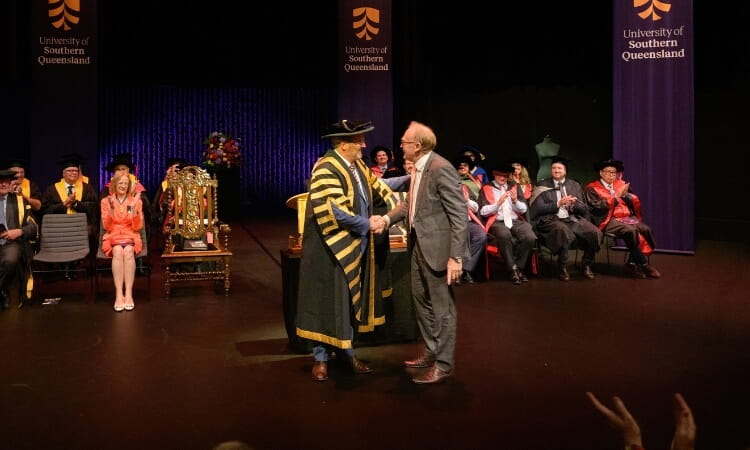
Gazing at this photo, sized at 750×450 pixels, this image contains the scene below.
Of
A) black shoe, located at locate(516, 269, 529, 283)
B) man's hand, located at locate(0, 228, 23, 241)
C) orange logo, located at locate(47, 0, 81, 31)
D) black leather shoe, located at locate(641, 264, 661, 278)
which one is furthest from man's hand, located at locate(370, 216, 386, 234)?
orange logo, located at locate(47, 0, 81, 31)

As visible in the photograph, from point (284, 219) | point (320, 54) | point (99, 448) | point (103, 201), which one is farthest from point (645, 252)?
point (320, 54)

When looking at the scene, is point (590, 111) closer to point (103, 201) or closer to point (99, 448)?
point (103, 201)

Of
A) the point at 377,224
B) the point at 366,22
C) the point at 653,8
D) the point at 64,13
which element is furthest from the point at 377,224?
the point at 366,22

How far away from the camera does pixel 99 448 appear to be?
3324 millimetres

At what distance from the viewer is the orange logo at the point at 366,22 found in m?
10.8

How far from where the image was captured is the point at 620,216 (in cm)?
811

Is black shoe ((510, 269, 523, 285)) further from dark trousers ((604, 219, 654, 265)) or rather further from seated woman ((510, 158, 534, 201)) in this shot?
dark trousers ((604, 219, 654, 265))

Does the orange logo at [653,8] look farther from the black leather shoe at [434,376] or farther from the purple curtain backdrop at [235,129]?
the purple curtain backdrop at [235,129]

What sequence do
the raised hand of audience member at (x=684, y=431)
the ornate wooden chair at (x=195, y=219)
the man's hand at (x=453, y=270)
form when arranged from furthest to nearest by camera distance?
the ornate wooden chair at (x=195, y=219) < the man's hand at (x=453, y=270) < the raised hand of audience member at (x=684, y=431)

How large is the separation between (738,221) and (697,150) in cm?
122

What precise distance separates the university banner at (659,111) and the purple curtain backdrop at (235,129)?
7.15 metres

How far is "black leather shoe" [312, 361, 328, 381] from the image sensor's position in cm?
430

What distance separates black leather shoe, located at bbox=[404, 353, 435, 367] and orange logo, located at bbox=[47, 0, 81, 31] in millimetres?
7052

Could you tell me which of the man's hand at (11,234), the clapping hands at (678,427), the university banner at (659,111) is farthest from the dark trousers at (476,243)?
the clapping hands at (678,427)
